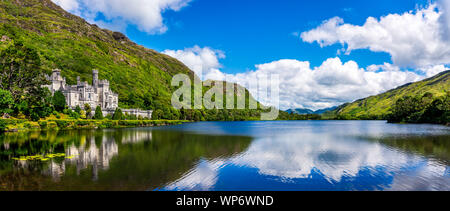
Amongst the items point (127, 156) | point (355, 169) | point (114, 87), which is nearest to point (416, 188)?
point (355, 169)

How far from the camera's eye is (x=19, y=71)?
6550 centimetres

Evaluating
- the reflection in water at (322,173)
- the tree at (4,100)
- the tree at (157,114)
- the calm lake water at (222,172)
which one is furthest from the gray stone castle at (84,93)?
the reflection in water at (322,173)

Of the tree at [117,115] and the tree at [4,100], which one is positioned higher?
the tree at [4,100]

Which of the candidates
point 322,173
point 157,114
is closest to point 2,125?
point 322,173

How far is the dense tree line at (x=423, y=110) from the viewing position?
340 ft

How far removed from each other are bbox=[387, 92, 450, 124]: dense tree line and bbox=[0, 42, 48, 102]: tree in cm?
15479

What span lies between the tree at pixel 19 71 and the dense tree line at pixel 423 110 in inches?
6094

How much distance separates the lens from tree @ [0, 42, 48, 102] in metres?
63.8

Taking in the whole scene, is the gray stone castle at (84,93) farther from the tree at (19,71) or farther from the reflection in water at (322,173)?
the reflection in water at (322,173)

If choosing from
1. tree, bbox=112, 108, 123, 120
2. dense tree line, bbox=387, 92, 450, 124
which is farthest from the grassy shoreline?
dense tree line, bbox=387, 92, 450, 124
